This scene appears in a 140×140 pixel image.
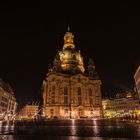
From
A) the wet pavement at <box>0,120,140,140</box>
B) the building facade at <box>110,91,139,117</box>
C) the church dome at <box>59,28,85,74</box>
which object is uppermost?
the church dome at <box>59,28,85,74</box>

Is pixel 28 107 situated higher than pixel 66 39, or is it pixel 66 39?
pixel 66 39

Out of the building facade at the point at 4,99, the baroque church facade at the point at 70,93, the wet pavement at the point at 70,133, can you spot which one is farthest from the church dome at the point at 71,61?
the wet pavement at the point at 70,133

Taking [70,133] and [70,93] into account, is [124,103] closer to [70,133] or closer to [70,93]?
[70,93]

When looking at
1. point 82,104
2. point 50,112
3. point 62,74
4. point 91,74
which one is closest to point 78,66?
point 91,74

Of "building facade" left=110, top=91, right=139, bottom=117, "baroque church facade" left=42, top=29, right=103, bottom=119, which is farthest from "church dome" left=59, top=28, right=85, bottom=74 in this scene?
"building facade" left=110, top=91, right=139, bottom=117

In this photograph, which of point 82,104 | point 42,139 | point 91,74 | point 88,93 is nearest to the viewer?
point 42,139

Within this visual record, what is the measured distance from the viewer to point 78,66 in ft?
360

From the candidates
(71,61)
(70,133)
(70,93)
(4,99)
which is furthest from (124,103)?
(70,133)

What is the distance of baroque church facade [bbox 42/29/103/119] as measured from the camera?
86.8 m

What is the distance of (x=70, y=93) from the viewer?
306 feet

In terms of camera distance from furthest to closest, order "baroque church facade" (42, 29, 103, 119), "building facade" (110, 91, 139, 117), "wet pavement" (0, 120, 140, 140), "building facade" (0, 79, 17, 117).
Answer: "building facade" (110, 91, 139, 117)
"building facade" (0, 79, 17, 117)
"baroque church facade" (42, 29, 103, 119)
"wet pavement" (0, 120, 140, 140)

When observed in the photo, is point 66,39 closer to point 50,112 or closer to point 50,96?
point 50,96

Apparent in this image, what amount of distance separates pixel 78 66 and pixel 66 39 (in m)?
29.2

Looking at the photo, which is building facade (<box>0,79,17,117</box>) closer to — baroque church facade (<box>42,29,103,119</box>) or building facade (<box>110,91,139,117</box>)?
baroque church facade (<box>42,29,103,119</box>)
